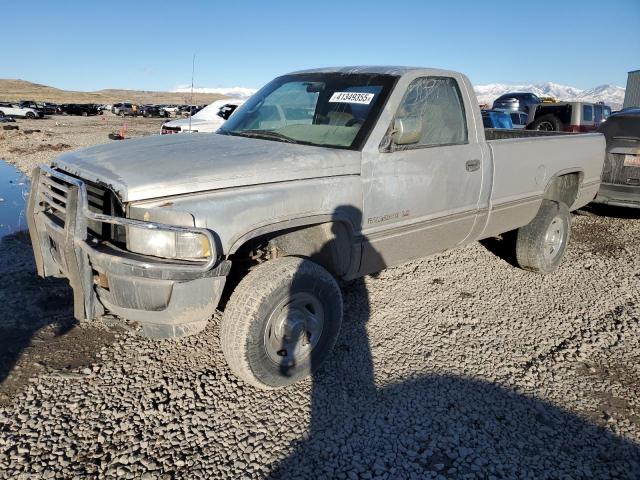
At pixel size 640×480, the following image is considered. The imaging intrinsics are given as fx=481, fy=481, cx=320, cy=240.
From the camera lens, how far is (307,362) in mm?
3160

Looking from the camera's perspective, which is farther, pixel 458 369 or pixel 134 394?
pixel 458 369

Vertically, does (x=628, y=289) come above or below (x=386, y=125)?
below

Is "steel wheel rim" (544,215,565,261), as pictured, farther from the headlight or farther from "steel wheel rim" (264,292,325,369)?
the headlight

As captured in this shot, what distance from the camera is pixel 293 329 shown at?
305 centimetres

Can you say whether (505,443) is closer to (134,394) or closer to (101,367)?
(134,394)

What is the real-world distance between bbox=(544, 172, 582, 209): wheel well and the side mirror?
252 centimetres

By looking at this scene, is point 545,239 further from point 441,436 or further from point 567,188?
point 441,436

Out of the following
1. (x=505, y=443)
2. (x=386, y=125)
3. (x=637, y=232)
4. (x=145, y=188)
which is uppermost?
(x=386, y=125)

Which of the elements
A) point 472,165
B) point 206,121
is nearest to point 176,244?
point 472,165

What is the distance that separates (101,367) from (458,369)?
243cm

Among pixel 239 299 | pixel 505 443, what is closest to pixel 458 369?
pixel 505 443

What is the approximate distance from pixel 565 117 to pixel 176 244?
15.3 metres

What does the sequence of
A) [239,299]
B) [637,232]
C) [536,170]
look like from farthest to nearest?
[637,232] < [536,170] < [239,299]

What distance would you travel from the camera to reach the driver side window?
3668 mm
